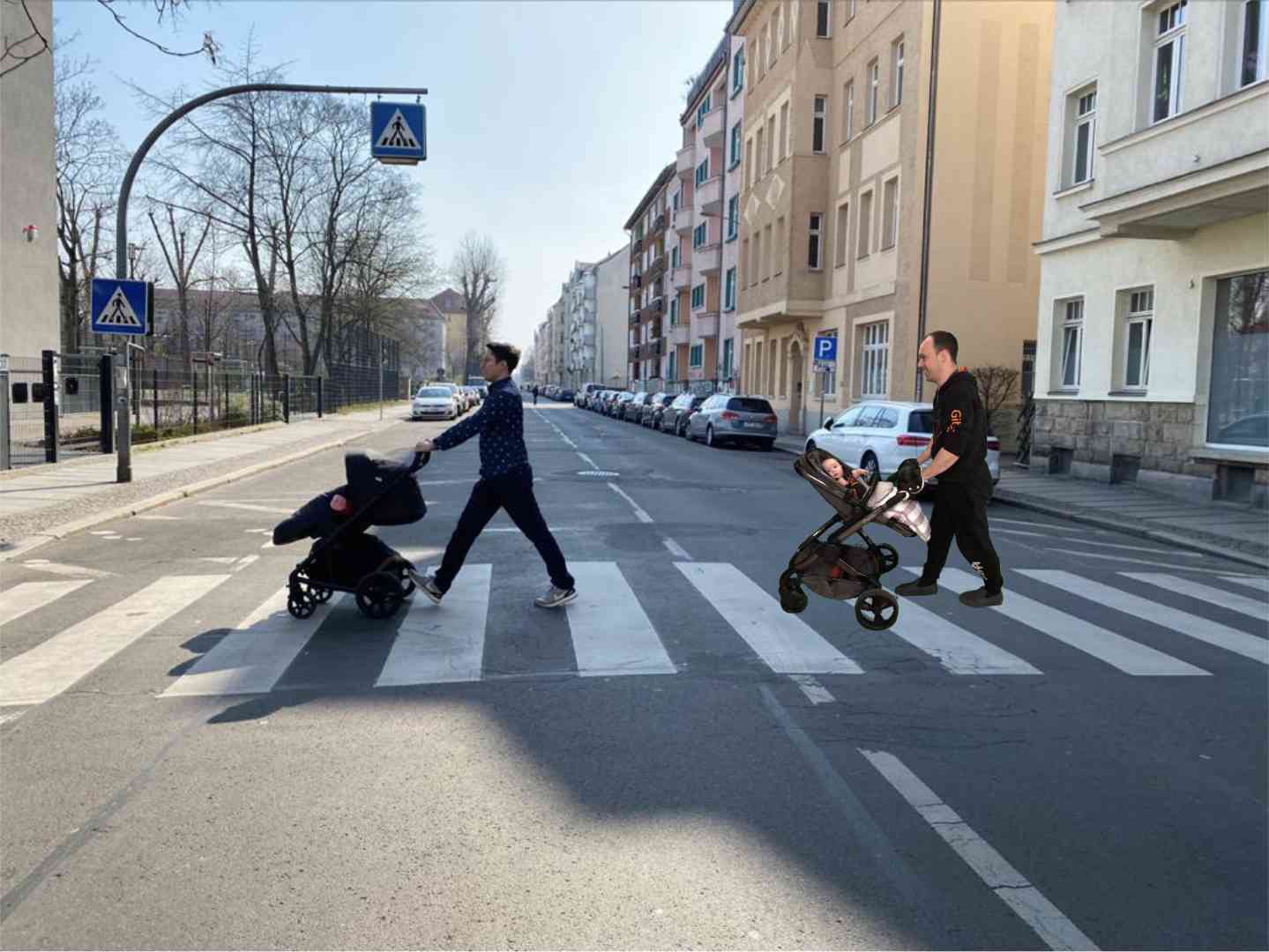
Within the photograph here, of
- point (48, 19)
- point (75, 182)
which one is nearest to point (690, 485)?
point (48, 19)

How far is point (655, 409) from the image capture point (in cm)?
4750

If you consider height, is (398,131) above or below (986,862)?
above

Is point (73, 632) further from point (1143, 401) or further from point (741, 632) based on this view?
point (1143, 401)

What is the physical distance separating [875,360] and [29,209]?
26039 millimetres

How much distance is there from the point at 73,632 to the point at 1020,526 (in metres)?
12.3

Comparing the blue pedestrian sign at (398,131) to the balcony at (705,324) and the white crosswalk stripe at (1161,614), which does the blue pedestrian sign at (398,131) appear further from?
the balcony at (705,324)

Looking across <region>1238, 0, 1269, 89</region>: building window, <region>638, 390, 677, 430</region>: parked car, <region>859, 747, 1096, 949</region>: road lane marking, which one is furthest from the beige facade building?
<region>859, 747, 1096, 949</region>: road lane marking

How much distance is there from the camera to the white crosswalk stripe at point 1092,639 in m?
7.20

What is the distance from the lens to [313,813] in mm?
4547

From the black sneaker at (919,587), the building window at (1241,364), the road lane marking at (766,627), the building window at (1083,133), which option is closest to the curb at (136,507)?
the road lane marking at (766,627)

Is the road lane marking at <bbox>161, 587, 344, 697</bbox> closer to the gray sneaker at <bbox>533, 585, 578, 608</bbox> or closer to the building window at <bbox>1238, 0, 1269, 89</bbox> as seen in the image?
the gray sneaker at <bbox>533, 585, 578, 608</bbox>

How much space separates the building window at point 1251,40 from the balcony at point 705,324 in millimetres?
42124

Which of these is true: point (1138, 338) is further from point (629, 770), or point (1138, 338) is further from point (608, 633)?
point (629, 770)

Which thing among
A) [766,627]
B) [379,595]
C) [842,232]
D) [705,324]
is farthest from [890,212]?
[705,324]
